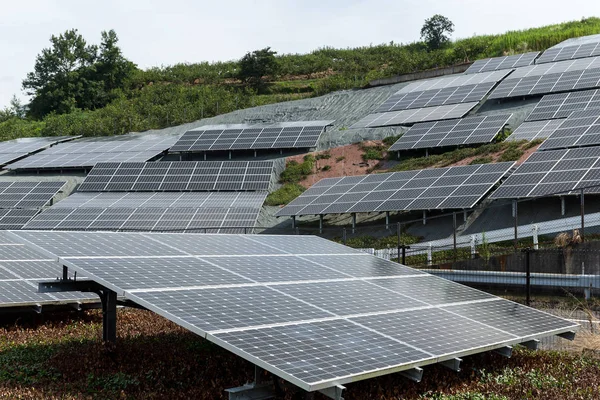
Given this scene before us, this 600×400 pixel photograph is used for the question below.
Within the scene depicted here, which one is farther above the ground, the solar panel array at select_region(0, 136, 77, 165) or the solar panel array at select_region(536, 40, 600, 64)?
the solar panel array at select_region(536, 40, 600, 64)

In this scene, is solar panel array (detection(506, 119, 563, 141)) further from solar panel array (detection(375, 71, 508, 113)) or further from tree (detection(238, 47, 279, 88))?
tree (detection(238, 47, 279, 88))

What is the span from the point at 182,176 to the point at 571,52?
31667mm

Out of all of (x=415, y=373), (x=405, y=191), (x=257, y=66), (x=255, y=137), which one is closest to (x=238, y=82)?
(x=257, y=66)

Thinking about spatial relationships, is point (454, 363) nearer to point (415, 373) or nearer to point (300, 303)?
point (415, 373)

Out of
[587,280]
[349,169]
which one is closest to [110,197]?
[349,169]

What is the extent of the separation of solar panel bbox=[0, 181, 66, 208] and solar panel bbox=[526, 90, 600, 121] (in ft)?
98.9

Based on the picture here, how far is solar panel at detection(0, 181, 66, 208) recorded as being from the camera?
1766 inches

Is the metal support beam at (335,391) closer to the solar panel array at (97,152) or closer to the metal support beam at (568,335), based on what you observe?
the metal support beam at (568,335)

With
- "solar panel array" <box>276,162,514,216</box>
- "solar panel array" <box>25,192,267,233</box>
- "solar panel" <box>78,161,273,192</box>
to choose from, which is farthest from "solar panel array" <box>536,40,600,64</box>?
"solar panel array" <box>25,192,267,233</box>

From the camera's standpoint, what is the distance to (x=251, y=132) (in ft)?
175

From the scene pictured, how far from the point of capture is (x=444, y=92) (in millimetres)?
54062

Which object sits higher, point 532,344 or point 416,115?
point 416,115

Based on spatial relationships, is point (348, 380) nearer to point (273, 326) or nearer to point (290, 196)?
point (273, 326)

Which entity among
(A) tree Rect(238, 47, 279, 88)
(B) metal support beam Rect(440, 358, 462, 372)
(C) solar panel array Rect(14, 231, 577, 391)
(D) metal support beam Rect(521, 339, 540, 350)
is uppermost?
(A) tree Rect(238, 47, 279, 88)
